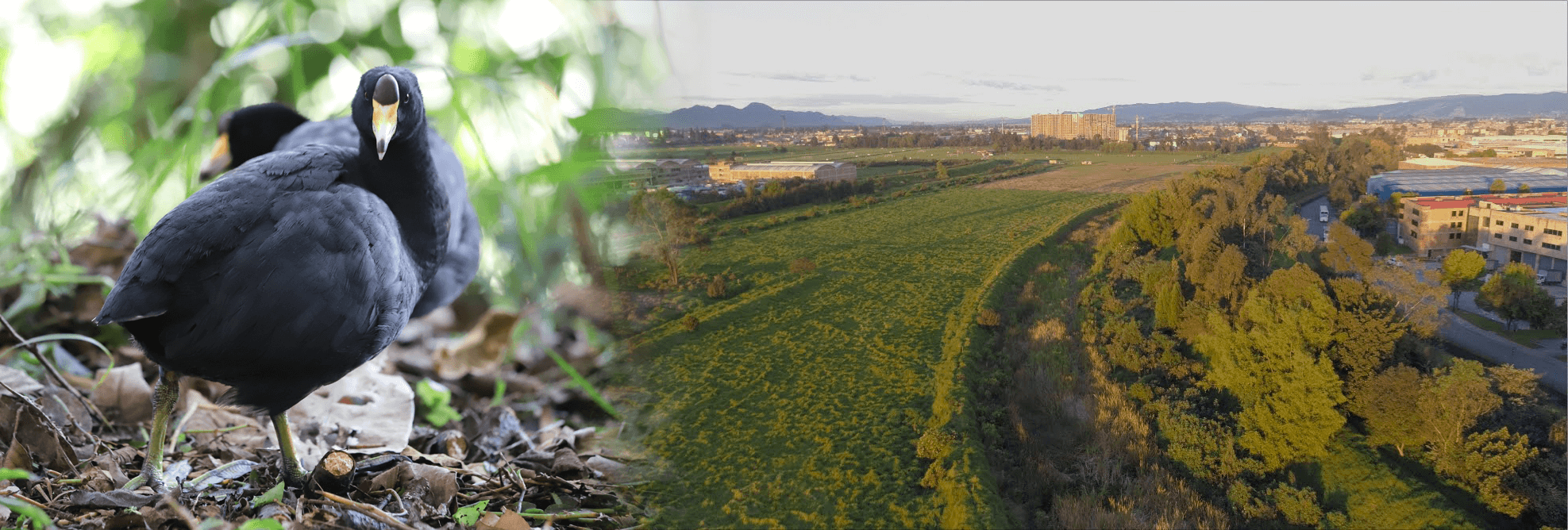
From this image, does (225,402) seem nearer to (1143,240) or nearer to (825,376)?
(825,376)

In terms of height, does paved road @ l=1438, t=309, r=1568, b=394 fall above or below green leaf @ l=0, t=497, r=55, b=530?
below

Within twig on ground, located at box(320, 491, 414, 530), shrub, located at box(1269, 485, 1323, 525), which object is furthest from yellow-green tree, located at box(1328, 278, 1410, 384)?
twig on ground, located at box(320, 491, 414, 530)

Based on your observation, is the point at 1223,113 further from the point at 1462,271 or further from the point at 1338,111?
the point at 1462,271

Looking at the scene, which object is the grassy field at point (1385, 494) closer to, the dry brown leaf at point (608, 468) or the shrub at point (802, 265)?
the shrub at point (802, 265)

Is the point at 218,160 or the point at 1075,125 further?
the point at 1075,125

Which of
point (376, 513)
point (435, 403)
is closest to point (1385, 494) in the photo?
point (376, 513)

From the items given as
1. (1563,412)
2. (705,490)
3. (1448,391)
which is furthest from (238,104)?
(1563,412)

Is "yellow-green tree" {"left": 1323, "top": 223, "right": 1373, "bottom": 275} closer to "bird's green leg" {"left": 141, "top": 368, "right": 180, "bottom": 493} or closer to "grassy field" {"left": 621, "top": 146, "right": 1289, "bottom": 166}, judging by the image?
"grassy field" {"left": 621, "top": 146, "right": 1289, "bottom": 166}
